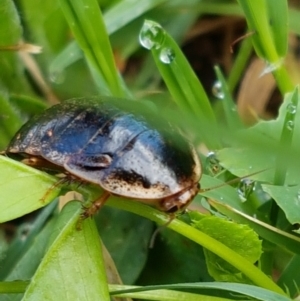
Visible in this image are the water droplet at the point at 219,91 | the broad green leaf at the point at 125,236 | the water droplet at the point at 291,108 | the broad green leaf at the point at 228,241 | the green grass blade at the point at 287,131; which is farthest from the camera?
the water droplet at the point at 219,91

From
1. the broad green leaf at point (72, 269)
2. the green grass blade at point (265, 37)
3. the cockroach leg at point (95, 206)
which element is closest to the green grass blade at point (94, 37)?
the green grass blade at point (265, 37)

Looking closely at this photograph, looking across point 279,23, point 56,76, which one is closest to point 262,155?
point 279,23

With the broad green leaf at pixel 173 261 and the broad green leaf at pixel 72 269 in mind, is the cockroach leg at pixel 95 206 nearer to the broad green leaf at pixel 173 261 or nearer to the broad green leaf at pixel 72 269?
the broad green leaf at pixel 72 269

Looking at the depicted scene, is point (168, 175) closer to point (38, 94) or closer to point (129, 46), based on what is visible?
point (38, 94)

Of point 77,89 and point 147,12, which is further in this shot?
point 147,12

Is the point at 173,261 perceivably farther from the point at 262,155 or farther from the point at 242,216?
the point at 262,155

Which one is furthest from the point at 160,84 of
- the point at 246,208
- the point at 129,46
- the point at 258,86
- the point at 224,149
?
the point at 246,208
